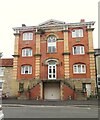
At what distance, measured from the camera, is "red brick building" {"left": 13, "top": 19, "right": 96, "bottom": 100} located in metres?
33.7

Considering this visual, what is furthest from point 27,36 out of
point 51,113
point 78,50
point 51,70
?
point 51,113

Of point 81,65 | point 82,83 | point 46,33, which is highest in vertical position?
point 46,33

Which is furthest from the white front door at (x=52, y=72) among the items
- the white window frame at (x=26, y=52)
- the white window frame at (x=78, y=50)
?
the white window frame at (x=26, y=52)

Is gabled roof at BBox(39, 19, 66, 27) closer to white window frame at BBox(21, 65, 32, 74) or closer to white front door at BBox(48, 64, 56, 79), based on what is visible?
white front door at BBox(48, 64, 56, 79)

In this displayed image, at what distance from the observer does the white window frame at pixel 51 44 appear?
35.7 metres

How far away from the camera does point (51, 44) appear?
35.9m

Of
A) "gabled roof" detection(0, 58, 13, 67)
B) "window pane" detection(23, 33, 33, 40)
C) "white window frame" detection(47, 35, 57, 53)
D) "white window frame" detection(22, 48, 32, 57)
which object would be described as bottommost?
"gabled roof" detection(0, 58, 13, 67)

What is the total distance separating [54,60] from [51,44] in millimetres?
2738

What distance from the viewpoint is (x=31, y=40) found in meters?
36.6

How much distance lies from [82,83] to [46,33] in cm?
1000

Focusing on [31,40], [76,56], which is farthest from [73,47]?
[31,40]

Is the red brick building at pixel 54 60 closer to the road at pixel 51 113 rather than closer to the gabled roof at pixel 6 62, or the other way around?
the gabled roof at pixel 6 62

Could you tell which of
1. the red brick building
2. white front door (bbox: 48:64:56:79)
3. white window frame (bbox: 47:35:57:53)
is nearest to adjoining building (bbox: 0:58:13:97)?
the red brick building

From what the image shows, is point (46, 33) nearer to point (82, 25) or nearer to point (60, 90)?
point (82, 25)
